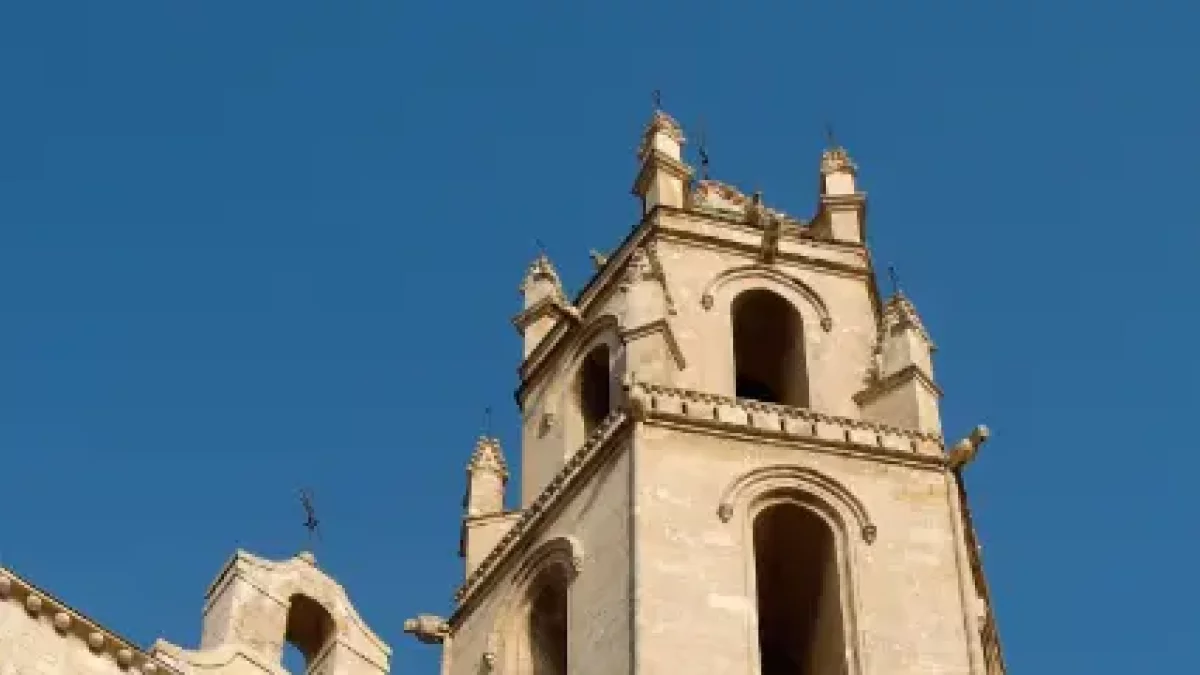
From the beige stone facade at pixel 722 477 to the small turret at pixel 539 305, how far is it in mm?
33

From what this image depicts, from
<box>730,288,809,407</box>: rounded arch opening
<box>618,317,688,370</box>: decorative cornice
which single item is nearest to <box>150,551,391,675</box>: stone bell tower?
<box>618,317,688,370</box>: decorative cornice

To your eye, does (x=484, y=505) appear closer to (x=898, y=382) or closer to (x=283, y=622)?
(x=898, y=382)

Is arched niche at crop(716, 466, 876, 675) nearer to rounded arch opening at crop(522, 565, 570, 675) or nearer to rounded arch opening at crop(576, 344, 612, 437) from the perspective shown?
rounded arch opening at crop(522, 565, 570, 675)

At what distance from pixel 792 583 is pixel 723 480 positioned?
1.42 meters

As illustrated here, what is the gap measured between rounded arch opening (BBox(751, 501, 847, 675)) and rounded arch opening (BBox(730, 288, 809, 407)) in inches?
101

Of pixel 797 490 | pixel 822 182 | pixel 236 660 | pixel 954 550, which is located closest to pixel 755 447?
pixel 797 490

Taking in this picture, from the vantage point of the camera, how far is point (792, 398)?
26.4 m

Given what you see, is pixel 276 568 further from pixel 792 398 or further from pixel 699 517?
pixel 792 398

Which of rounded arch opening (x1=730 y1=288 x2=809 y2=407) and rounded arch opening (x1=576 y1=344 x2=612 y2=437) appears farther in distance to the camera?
rounded arch opening (x1=730 y1=288 x2=809 y2=407)

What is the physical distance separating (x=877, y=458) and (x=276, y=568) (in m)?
8.31

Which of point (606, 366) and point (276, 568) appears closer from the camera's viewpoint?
point (276, 568)

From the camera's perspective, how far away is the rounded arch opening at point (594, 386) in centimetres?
2634

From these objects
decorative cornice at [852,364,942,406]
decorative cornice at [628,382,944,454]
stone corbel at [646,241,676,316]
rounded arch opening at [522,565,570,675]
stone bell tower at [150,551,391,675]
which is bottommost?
stone bell tower at [150,551,391,675]

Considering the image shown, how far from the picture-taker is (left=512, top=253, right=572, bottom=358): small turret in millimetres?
27906
